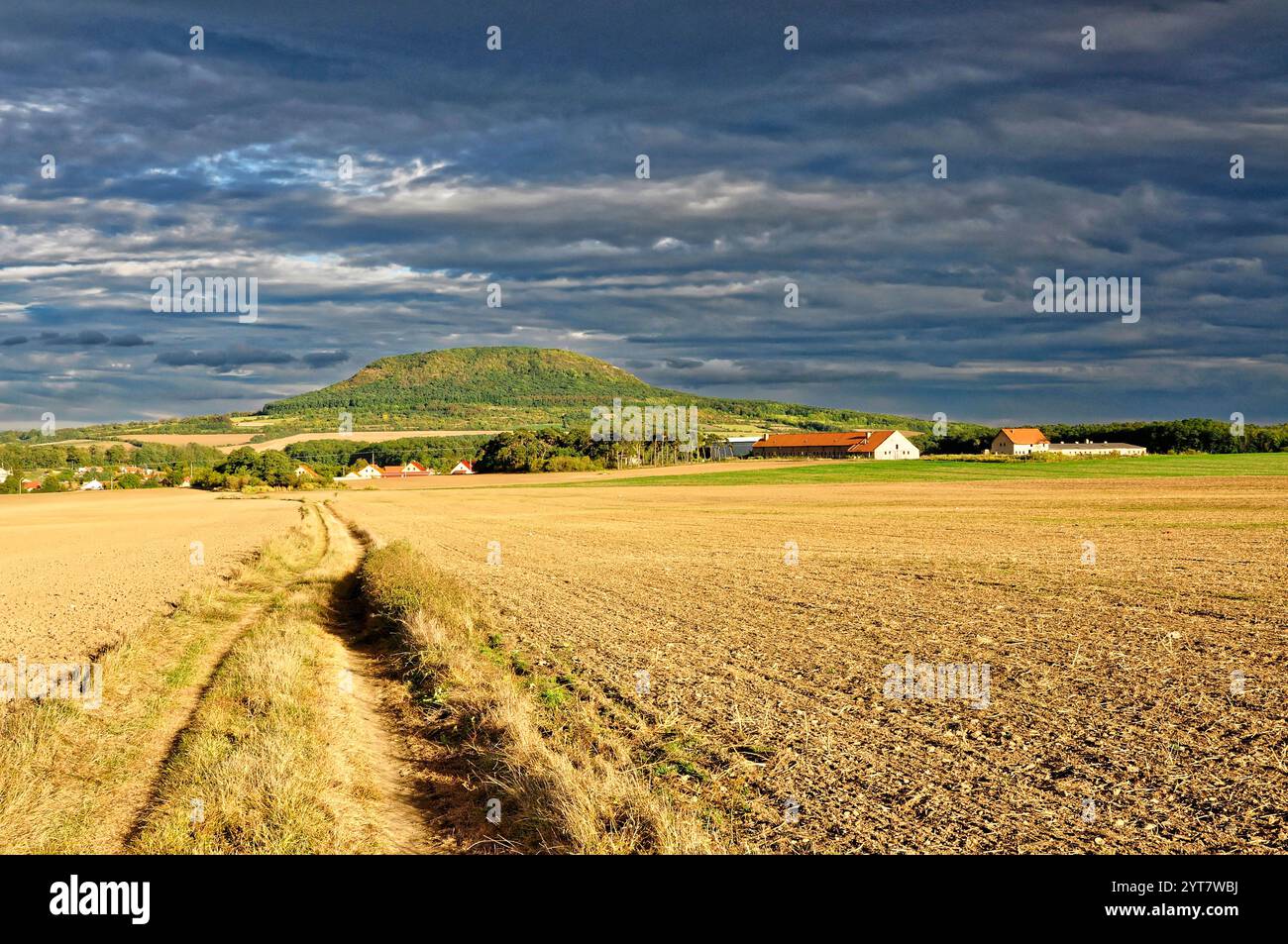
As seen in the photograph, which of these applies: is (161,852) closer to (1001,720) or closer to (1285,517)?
(1001,720)

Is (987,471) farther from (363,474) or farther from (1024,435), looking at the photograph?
(363,474)

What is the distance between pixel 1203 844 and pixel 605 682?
319 inches

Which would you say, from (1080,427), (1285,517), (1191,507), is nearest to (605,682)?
(1285,517)

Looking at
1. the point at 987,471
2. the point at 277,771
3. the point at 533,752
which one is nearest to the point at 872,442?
the point at 987,471

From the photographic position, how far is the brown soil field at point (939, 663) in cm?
830

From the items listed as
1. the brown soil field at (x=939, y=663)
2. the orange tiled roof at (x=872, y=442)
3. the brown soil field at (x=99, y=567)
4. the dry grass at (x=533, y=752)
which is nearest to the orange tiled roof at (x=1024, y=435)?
the orange tiled roof at (x=872, y=442)

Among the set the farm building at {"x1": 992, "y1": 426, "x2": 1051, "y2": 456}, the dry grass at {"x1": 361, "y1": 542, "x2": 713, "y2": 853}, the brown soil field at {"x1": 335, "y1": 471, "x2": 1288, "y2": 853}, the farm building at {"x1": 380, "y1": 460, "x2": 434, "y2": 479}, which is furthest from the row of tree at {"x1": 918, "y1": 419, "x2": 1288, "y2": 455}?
the dry grass at {"x1": 361, "y1": 542, "x2": 713, "y2": 853}

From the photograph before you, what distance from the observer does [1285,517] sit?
4353 cm

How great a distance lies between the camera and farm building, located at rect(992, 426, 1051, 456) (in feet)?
553

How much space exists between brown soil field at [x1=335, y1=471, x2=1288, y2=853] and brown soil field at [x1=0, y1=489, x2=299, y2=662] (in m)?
8.89

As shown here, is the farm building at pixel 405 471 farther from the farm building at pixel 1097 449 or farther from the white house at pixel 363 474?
the farm building at pixel 1097 449

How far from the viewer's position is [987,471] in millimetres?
116625

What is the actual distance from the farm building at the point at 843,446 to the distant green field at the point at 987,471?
36484 mm
